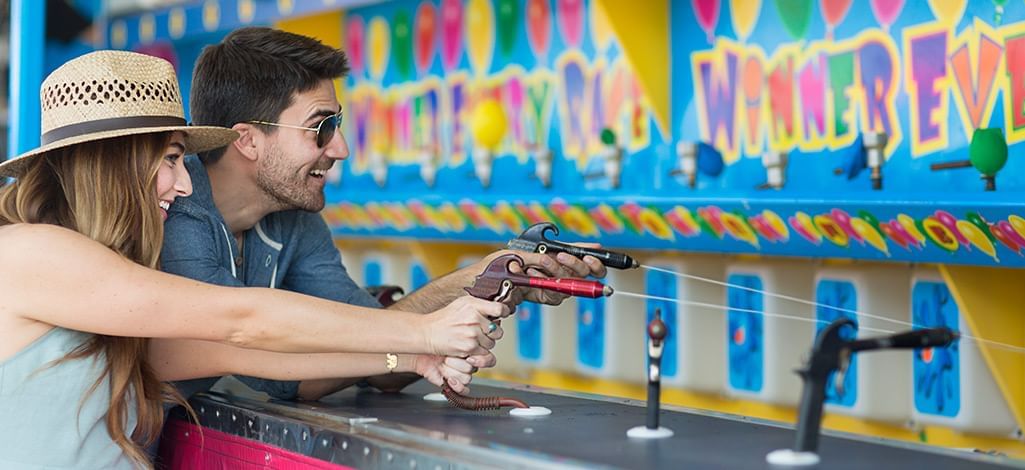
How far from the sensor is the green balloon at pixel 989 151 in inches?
109

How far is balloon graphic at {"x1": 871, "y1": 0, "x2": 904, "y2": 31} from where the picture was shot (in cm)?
328

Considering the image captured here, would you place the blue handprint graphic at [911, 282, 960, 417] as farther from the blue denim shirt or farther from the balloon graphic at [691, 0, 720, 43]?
the blue denim shirt

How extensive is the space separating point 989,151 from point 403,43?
2.77 metres

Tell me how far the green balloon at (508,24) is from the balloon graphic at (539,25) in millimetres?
58

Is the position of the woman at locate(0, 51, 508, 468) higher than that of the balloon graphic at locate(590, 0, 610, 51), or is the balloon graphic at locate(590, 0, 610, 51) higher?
the balloon graphic at locate(590, 0, 610, 51)

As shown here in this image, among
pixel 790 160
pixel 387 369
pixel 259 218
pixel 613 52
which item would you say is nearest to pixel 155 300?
pixel 387 369

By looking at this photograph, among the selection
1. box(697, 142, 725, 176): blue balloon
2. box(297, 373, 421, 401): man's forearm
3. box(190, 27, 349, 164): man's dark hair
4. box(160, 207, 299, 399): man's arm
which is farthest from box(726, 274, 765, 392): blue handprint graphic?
box(160, 207, 299, 399): man's arm

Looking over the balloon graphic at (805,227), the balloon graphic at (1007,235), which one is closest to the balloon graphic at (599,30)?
the balloon graphic at (805,227)

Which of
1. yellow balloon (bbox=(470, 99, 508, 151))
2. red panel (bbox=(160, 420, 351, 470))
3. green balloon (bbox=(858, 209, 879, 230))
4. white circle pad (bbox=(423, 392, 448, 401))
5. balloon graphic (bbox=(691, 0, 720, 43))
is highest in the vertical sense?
balloon graphic (bbox=(691, 0, 720, 43))

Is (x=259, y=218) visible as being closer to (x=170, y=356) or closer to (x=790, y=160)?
(x=170, y=356)

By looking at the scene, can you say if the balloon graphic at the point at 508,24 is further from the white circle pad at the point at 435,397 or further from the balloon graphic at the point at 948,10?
the white circle pad at the point at 435,397

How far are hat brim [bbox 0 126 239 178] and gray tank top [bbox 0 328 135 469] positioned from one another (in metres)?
0.30

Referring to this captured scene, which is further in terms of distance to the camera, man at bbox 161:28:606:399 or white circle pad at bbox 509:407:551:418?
man at bbox 161:28:606:399

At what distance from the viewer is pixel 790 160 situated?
3553 mm
